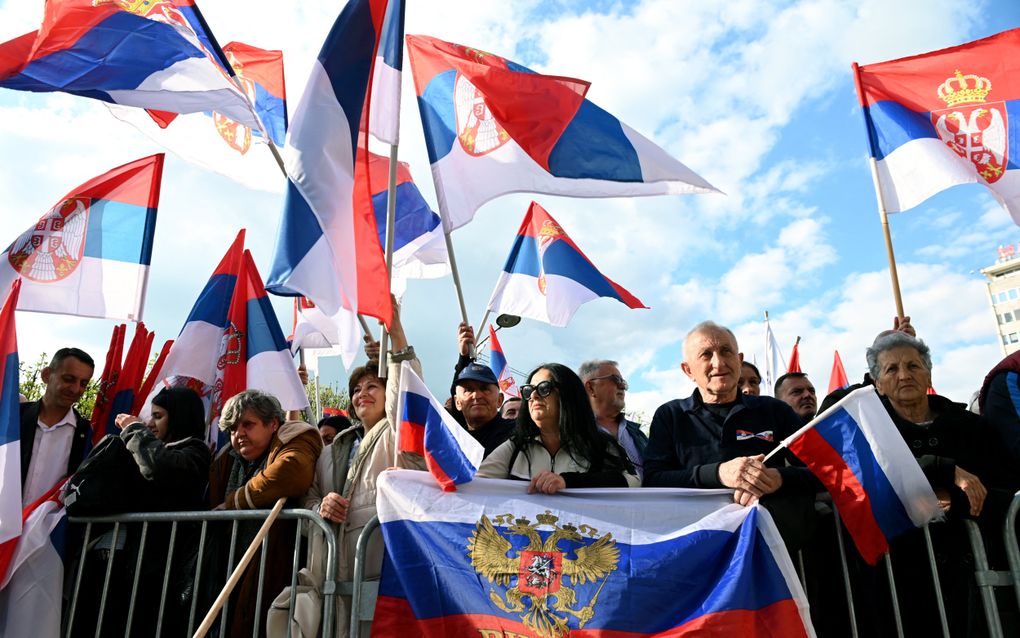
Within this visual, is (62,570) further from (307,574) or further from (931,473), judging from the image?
(931,473)

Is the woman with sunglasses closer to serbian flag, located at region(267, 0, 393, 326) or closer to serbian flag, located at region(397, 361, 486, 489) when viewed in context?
serbian flag, located at region(397, 361, 486, 489)

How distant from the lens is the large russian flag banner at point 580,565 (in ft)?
11.1

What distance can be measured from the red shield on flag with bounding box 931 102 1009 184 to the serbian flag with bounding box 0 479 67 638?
21.8 ft

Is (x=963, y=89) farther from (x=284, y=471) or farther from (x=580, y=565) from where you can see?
(x=284, y=471)

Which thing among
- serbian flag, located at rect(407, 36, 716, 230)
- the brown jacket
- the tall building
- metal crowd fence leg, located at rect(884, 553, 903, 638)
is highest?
the tall building

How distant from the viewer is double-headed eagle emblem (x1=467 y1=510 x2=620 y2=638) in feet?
11.5

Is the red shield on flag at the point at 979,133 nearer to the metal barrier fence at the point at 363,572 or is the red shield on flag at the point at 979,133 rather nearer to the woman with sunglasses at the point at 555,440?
the metal barrier fence at the point at 363,572

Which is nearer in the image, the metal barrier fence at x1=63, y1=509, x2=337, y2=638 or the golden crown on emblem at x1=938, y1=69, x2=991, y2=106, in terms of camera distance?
the metal barrier fence at x1=63, y1=509, x2=337, y2=638

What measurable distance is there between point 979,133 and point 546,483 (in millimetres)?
4308

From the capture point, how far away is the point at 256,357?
6270 mm

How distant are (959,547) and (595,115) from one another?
11.5 ft

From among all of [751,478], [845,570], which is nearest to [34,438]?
[751,478]

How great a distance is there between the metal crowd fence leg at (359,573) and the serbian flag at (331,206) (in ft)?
3.51

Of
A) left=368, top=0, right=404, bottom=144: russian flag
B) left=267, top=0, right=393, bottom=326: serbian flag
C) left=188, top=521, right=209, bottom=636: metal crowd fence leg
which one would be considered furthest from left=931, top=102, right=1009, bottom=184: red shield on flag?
left=188, top=521, right=209, bottom=636: metal crowd fence leg
